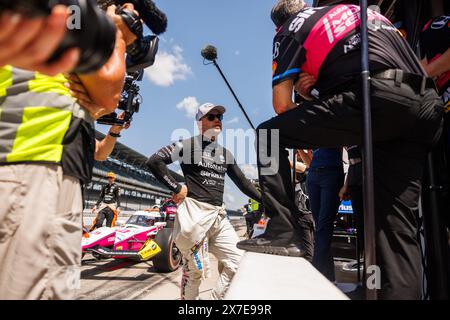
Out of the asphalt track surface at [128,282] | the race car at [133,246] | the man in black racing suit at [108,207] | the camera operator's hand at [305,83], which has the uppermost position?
the camera operator's hand at [305,83]

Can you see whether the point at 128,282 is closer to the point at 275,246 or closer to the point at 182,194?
the point at 182,194

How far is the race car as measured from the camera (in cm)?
507

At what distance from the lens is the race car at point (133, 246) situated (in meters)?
5.07

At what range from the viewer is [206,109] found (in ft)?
12.2

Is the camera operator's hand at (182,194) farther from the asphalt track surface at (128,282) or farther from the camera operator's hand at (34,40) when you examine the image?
the camera operator's hand at (34,40)

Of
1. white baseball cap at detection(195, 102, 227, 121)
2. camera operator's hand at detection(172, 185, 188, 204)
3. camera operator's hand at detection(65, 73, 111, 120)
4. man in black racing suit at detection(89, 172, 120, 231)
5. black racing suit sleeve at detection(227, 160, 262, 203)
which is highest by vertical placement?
white baseball cap at detection(195, 102, 227, 121)

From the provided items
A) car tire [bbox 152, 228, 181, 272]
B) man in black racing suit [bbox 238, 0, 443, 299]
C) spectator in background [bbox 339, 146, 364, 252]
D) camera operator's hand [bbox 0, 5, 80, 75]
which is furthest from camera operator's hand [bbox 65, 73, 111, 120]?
car tire [bbox 152, 228, 181, 272]

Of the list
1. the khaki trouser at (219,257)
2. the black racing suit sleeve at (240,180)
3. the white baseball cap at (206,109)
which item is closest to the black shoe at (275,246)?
the khaki trouser at (219,257)

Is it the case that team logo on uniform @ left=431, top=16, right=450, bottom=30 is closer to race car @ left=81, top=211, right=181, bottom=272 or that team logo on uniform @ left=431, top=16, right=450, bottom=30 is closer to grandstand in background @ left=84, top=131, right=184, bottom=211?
race car @ left=81, top=211, right=181, bottom=272

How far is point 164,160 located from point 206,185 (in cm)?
68

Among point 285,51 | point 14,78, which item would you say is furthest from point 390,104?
point 14,78

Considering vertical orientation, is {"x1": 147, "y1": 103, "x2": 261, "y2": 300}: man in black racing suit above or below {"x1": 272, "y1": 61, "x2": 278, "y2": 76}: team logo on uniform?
below

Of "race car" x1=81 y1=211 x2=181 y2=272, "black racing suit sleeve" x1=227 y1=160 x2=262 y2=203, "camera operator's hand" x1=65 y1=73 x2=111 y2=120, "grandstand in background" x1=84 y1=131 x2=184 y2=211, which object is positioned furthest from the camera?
"grandstand in background" x1=84 y1=131 x2=184 y2=211

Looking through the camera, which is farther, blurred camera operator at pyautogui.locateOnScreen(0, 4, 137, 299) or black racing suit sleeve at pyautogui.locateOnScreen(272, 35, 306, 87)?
black racing suit sleeve at pyautogui.locateOnScreen(272, 35, 306, 87)
